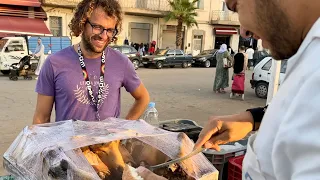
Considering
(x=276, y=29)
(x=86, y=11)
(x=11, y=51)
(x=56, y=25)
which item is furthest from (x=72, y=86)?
(x=56, y=25)

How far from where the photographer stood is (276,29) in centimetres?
71

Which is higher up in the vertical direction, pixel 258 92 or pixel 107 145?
pixel 107 145

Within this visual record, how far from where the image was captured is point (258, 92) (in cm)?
1023

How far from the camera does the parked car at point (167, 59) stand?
18672 mm

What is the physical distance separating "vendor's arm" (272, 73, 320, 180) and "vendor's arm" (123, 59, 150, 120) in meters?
1.77

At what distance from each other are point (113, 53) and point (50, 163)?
1.11 metres

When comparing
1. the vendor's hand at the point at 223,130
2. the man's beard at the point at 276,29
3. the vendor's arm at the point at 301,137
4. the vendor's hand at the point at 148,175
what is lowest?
the vendor's hand at the point at 148,175

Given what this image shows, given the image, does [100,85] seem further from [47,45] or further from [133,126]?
[47,45]

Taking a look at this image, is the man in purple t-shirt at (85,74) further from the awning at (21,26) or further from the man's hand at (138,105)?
the awning at (21,26)

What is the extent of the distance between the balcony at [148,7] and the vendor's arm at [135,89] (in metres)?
21.7

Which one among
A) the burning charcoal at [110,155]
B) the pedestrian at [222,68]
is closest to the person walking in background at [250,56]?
the pedestrian at [222,68]

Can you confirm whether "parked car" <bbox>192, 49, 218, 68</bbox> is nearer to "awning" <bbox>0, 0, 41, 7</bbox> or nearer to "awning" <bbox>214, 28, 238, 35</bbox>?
"awning" <bbox>214, 28, 238, 35</bbox>

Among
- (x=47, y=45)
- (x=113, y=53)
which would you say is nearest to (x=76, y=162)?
(x=113, y=53)

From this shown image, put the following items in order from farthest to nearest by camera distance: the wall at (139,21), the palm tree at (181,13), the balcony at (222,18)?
the balcony at (222,18) < the palm tree at (181,13) < the wall at (139,21)
